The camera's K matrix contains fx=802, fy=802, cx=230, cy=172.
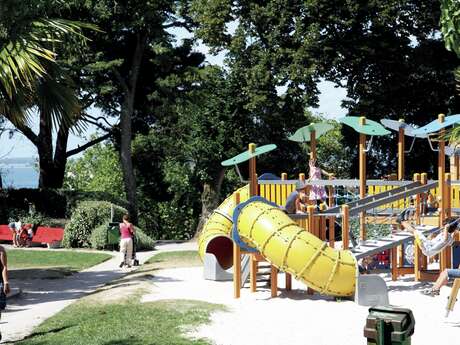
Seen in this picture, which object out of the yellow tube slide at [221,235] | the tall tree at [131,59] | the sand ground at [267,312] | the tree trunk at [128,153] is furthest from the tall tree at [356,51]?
the sand ground at [267,312]

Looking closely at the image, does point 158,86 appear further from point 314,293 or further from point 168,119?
point 314,293

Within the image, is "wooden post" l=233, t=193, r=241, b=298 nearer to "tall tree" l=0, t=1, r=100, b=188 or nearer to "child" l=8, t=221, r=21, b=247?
"tall tree" l=0, t=1, r=100, b=188

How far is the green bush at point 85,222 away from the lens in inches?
1141

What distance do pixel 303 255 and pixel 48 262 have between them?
1145 cm

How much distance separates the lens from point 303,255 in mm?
14508

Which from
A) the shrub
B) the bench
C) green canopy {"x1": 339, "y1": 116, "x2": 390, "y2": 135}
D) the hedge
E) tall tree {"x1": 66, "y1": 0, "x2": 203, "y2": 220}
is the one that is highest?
tall tree {"x1": 66, "y1": 0, "x2": 203, "y2": 220}

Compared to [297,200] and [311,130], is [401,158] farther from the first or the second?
[297,200]

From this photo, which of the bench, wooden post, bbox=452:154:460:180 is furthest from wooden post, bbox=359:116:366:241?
the bench

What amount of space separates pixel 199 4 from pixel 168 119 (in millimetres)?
5389

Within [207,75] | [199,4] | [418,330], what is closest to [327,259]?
[418,330]

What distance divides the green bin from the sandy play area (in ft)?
17.4

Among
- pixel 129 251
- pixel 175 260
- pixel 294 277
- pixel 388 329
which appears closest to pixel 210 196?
pixel 175 260

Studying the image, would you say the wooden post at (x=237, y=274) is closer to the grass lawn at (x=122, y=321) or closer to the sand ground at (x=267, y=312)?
the sand ground at (x=267, y=312)

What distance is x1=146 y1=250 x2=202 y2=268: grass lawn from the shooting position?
2212 cm
